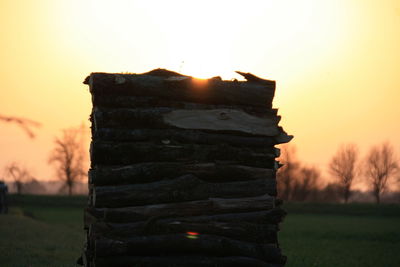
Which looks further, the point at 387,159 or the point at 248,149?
the point at 387,159

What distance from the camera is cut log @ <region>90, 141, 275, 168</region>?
298 inches

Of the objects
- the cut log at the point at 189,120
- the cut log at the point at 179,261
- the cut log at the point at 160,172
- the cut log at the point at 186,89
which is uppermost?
the cut log at the point at 186,89

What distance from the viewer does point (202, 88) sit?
26.4ft

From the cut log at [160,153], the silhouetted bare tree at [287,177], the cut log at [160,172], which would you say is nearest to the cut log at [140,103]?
the cut log at [160,153]

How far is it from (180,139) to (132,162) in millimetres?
762

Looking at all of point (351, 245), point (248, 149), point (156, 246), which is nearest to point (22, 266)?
point (156, 246)

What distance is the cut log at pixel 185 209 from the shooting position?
7.47 metres


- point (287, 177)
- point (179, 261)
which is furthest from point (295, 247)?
point (287, 177)

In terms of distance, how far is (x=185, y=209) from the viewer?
7.79m

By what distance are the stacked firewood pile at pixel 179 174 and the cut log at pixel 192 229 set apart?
14 millimetres

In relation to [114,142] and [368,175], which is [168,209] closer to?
[114,142]

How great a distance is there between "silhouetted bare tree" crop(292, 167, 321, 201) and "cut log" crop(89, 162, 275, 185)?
250 ft

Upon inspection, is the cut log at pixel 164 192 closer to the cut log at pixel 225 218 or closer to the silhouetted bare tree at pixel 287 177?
the cut log at pixel 225 218

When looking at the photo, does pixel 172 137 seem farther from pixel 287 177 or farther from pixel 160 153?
pixel 287 177
